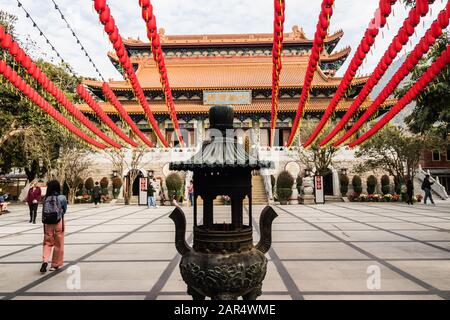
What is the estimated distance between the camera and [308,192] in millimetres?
18297

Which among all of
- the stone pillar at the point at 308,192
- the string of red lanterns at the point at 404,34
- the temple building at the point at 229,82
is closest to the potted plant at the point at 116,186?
the temple building at the point at 229,82

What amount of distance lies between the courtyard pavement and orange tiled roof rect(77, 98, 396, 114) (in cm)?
1607

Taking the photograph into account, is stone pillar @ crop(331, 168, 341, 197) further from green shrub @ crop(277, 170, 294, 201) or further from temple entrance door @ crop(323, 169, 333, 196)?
green shrub @ crop(277, 170, 294, 201)

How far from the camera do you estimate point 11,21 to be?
16062 mm

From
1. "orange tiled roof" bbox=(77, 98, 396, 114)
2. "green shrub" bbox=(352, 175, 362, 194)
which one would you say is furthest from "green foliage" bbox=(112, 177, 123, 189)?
"green shrub" bbox=(352, 175, 362, 194)

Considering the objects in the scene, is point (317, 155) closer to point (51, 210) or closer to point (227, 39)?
point (51, 210)

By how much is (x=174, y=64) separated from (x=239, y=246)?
94.4 feet

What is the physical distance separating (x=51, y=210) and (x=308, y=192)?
15584mm

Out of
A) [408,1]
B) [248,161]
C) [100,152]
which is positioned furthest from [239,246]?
[100,152]

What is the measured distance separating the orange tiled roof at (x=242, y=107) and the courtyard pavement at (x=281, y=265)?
52.7 feet

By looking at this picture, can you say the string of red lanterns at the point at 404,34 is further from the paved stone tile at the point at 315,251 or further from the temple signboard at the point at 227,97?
the temple signboard at the point at 227,97

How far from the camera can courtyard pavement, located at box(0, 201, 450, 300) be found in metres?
3.75

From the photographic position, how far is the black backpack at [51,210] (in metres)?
4.77

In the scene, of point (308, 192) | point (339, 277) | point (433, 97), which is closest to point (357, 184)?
point (308, 192)
